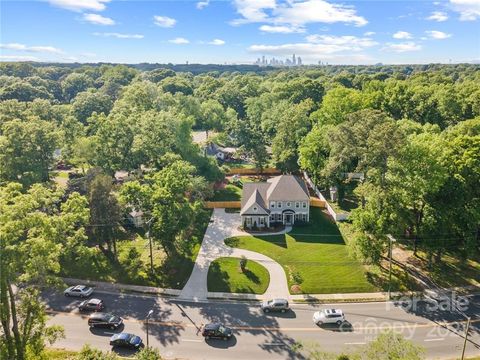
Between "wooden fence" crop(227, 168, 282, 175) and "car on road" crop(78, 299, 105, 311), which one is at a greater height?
"wooden fence" crop(227, 168, 282, 175)

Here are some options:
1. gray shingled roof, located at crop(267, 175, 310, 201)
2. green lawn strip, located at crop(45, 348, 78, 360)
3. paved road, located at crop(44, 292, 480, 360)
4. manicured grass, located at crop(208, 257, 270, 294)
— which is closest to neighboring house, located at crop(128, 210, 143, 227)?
manicured grass, located at crop(208, 257, 270, 294)

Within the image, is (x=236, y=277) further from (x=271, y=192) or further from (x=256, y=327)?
(x=271, y=192)

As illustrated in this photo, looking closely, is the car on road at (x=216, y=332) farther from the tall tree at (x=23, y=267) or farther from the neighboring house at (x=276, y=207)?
the neighboring house at (x=276, y=207)

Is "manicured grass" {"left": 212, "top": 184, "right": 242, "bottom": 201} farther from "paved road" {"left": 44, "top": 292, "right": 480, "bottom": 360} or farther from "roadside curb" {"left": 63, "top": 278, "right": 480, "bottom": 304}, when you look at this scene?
"paved road" {"left": 44, "top": 292, "right": 480, "bottom": 360}

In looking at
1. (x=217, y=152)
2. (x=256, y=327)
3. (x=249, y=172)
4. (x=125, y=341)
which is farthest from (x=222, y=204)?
(x=125, y=341)

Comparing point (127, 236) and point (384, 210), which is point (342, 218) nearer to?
point (384, 210)
